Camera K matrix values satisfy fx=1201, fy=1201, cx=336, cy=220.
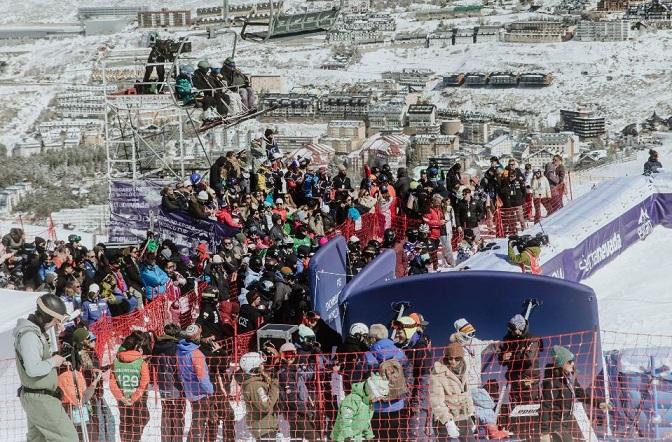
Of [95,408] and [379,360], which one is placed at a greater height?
[379,360]

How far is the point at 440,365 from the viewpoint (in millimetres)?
7781

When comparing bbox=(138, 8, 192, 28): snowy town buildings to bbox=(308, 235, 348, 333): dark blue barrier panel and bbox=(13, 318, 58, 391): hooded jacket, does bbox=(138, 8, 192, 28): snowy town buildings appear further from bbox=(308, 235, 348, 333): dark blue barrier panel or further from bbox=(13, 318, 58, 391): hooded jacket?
bbox=(13, 318, 58, 391): hooded jacket

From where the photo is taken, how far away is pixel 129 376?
8094 mm

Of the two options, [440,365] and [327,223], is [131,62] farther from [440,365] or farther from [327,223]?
[440,365]

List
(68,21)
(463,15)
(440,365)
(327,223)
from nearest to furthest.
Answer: (440,365) → (327,223) → (463,15) → (68,21)

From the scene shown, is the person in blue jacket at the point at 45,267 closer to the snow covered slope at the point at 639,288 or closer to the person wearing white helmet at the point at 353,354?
the person wearing white helmet at the point at 353,354

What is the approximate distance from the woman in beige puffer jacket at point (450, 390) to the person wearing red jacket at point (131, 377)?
6.35ft

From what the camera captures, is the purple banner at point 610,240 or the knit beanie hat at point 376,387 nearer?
the knit beanie hat at point 376,387

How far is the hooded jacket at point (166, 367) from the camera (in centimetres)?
840

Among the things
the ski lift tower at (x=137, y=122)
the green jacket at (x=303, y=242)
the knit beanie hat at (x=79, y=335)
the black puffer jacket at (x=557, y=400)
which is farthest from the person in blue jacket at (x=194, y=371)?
the ski lift tower at (x=137, y=122)

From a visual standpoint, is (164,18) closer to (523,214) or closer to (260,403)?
(523,214)

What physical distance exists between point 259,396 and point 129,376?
3.01ft

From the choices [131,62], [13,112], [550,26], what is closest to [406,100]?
[550,26]

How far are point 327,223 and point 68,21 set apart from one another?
166 m
